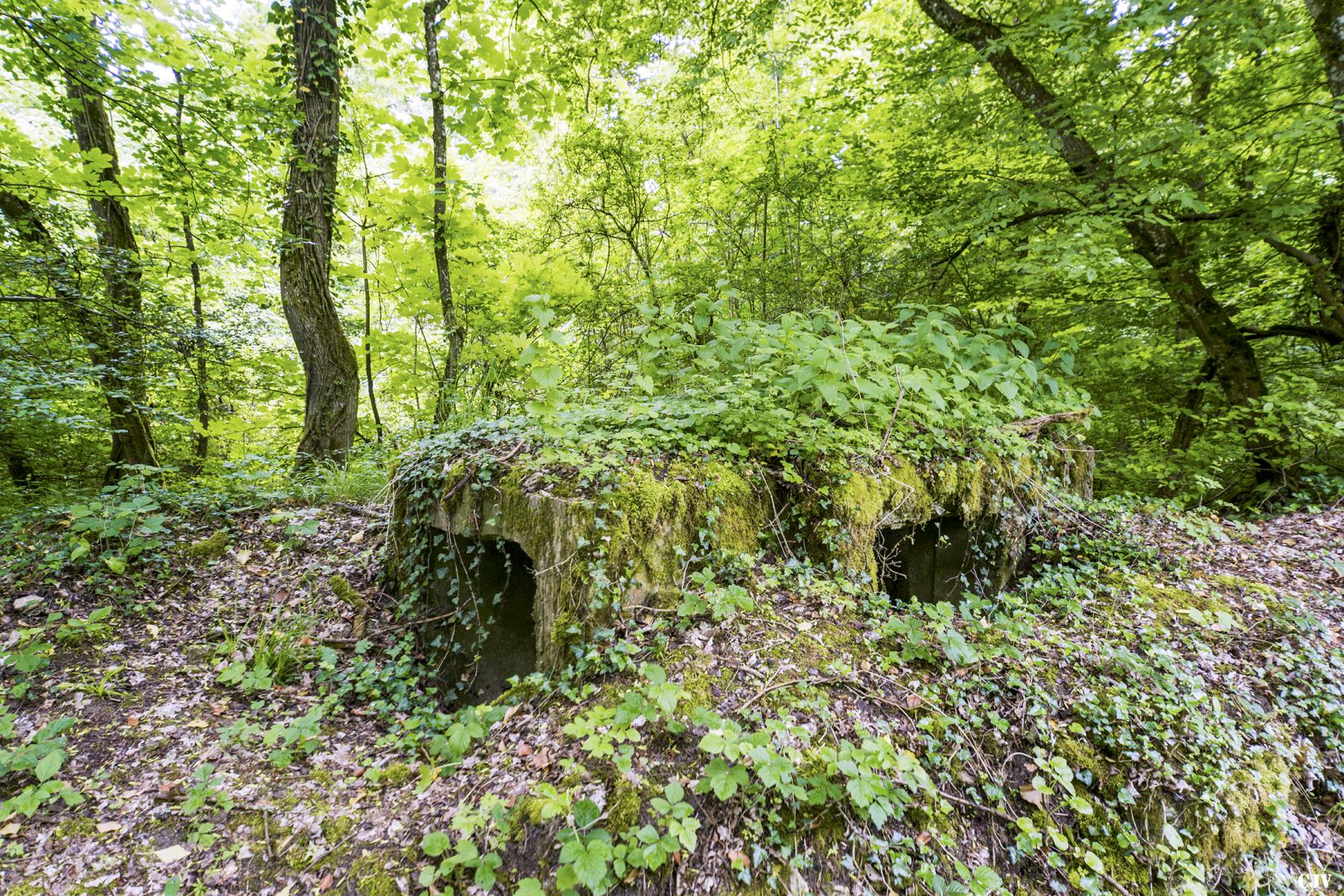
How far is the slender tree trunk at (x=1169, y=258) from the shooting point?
5.64 m

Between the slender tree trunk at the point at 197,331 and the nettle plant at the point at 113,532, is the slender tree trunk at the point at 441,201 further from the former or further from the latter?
the nettle plant at the point at 113,532

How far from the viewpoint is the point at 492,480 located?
3.42 metres

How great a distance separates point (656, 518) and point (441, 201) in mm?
5554

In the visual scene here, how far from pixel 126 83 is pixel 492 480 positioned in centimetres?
481

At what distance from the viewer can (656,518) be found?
2895mm

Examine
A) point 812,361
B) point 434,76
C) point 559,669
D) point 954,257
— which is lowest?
point 559,669

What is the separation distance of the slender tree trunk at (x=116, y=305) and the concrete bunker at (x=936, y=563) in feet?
19.9

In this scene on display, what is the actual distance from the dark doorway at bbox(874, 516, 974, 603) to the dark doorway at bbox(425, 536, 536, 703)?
8.10 feet

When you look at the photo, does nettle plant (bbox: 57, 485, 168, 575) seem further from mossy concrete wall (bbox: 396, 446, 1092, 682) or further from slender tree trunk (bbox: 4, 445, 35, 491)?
slender tree trunk (bbox: 4, 445, 35, 491)

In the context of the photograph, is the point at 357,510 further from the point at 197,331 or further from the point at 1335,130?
the point at 1335,130

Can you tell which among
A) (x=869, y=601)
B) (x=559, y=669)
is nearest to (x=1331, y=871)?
(x=869, y=601)

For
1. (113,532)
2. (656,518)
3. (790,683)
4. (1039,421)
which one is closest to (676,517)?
(656,518)

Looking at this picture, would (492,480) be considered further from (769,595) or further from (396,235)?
(396,235)

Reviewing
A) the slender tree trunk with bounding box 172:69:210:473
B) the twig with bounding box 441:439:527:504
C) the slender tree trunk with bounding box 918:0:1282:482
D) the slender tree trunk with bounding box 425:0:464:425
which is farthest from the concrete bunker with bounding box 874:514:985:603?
the slender tree trunk with bounding box 172:69:210:473
